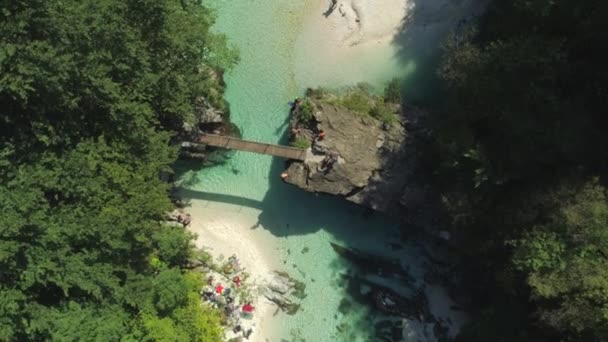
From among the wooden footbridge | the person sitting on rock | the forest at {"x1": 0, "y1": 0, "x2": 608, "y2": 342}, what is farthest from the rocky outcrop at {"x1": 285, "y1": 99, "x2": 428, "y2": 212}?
the person sitting on rock

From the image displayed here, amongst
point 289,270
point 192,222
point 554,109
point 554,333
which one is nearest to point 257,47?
point 192,222

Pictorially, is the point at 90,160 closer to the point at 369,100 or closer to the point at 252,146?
the point at 252,146

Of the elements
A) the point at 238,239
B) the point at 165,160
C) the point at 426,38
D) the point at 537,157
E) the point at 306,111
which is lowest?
the point at 238,239

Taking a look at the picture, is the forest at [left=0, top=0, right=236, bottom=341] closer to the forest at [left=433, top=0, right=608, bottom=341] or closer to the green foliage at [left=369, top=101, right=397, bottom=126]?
the green foliage at [left=369, top=101, right=397, bottom=126]

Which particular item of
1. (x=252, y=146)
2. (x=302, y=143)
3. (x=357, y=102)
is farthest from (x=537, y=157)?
(x=252, y=146)

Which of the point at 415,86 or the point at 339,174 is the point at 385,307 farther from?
the point at 415,86

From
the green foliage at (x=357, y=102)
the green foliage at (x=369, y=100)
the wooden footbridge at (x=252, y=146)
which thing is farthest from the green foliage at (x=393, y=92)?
the wooden footbridge at (x=252, y=146)
